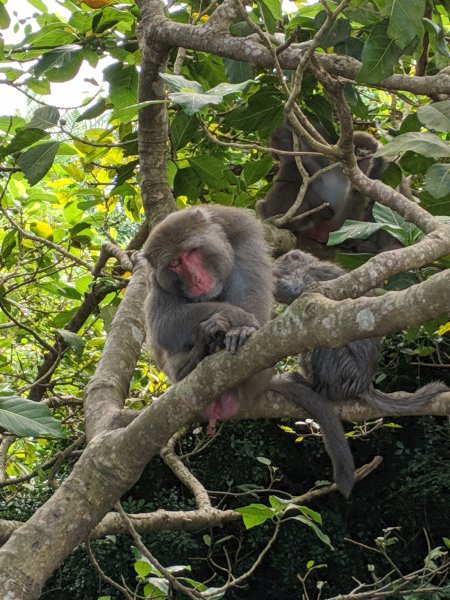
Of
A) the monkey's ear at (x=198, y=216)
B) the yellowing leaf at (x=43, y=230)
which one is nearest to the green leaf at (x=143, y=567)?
the monkey's ear at (x=198, y=216)

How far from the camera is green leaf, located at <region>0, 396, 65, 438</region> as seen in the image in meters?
2.43

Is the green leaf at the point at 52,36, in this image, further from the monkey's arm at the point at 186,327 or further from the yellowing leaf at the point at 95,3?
the monkey's arm at the point at 186,327

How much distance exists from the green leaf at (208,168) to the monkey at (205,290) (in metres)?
0.39

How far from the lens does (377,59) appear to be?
8.37 ft

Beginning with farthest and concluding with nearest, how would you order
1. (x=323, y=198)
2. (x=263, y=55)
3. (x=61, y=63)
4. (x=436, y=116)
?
(x=323, y=198) → (x=61, y=63) → (x=263, y=55) → (x=436, y=116)

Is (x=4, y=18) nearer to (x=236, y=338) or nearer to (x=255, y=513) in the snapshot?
(x=236, y=338)

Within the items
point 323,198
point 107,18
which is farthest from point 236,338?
point 323,198

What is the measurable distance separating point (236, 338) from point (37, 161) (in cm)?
131

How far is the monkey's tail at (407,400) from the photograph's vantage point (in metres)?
3.30

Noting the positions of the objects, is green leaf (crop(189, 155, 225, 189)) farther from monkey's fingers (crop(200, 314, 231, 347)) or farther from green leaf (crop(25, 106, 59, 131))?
monkey's fingers (crop(200, 314, 231, 347))

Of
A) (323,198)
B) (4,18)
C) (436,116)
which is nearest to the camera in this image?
(436,116)

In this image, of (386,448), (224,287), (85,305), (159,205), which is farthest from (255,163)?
(386,448)

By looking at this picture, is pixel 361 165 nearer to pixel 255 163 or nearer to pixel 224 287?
pixel 255 163

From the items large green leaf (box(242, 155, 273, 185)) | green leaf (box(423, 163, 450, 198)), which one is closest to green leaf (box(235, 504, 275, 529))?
green leaf (box(423, 163, 450, 198))
